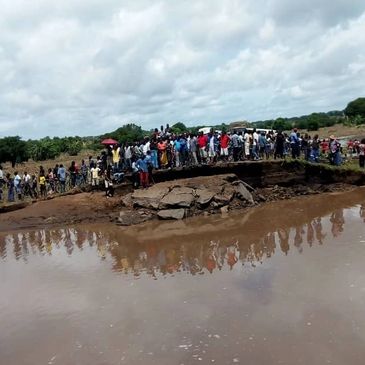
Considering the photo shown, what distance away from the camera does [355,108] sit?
8231 cm

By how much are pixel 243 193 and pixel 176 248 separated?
6.47 meters

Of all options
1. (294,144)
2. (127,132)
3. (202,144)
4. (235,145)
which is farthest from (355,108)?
(202,144)

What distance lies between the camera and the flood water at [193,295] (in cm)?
743

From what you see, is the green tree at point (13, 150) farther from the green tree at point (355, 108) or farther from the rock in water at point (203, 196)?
the green tree at point (355, 108)

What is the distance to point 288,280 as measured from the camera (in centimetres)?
1008

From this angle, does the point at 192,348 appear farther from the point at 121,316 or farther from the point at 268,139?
the point at 268,139

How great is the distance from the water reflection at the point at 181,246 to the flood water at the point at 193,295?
3 centimetres

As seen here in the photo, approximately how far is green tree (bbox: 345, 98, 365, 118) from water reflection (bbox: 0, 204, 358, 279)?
68671 mm

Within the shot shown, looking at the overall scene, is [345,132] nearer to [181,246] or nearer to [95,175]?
[95,175]

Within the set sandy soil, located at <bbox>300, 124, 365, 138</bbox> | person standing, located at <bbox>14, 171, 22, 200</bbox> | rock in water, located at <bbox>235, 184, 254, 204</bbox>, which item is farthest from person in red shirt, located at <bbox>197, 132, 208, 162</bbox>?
sandy soil, located at <bbox>300, 124, 365, 138</bbox>

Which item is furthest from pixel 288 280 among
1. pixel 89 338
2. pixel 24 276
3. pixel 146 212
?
pixel 146 212

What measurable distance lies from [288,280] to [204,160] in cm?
1214

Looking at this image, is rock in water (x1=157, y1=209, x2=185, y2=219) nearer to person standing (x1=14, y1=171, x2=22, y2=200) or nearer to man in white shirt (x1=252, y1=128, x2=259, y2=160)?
man in white shirt (x1=252, y1=128, x2=259, y2=160)

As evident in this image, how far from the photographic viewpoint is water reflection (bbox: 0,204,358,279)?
12.2 metres
